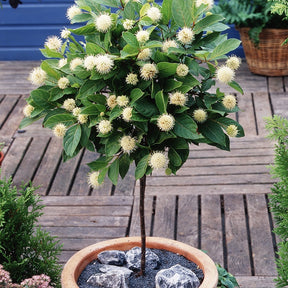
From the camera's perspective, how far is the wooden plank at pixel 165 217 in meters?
2.67

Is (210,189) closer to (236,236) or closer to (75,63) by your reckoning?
(236,236)

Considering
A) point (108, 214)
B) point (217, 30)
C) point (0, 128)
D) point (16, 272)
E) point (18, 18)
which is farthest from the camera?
point (18, 18)

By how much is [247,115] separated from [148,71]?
243cm

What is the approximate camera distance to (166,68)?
4.77 feet

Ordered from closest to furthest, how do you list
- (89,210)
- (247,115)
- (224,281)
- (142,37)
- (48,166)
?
1. (142,37)
2. (224,281)
3. (89,210)
4. (48,166)
5. (247,115)

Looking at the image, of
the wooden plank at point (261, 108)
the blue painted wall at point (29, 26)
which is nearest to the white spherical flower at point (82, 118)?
the wooden plank at point (261, 108)

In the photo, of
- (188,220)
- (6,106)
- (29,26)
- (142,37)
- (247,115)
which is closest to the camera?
(142,37)

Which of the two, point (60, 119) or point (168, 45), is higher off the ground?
point (168, 45)

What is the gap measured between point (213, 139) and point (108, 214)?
4.56ft

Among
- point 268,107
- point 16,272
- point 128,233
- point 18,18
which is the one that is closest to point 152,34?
point 16,272

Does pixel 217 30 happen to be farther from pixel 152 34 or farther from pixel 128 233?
pixel 128 233

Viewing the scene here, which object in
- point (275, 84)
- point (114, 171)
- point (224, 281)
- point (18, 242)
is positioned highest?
point (114, 171)

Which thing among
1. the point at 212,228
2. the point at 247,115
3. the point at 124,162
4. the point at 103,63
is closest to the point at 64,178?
the point at 212,228

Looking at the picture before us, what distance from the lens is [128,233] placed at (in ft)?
8.75
